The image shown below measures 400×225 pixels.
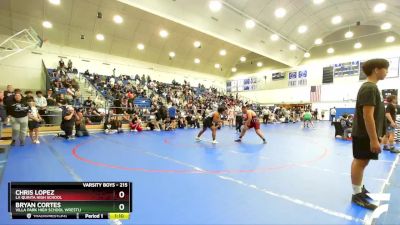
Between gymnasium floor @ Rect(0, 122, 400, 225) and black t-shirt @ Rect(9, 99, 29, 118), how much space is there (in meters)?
1.07

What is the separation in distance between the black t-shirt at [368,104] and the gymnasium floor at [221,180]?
943mm

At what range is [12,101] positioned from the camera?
686 cm

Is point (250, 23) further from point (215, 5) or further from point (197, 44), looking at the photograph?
point (197, 44)

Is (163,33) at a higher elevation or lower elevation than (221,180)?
higher

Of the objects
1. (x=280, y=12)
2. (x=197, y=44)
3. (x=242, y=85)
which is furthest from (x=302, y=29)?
(x=242, y=85)

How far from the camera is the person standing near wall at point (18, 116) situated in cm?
685

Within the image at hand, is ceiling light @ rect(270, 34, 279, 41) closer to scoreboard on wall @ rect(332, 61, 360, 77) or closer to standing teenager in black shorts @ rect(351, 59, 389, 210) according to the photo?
scoreboard on wall @ rect(332, 61, 360, 77)

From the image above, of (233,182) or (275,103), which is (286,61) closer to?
(275,103)

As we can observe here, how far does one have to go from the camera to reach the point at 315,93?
2814cm

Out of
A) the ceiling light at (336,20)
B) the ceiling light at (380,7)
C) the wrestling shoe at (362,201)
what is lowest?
the wrestling shoe at (362,201)

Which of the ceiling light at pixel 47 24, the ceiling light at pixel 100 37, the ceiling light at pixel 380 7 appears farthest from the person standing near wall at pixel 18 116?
the ceiling light at pixel 380 7

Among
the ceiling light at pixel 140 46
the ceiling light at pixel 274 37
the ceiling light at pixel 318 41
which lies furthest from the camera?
the ceiling light at pixel 318 41

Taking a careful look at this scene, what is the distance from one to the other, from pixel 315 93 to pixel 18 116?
2878cm
